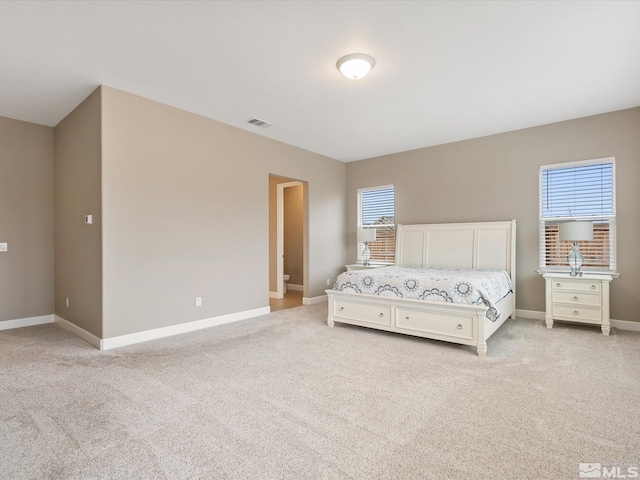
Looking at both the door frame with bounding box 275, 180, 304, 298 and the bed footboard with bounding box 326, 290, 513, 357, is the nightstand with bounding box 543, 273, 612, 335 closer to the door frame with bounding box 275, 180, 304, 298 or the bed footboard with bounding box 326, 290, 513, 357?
the bed footboard with bounding box 326, 290, 513, 357

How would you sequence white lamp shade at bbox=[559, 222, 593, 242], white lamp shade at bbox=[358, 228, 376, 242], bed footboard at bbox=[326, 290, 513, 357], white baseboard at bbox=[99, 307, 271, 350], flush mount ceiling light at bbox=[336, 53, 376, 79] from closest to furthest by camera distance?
flush mount ceiling light at bbox=[336, 53, 376, 79] < bed footboard at bbox=[326, 290, 513, 357] < white baseboard at bbox=[99, 307, 271, 350] < white lamp shade at bbox=[559, 222, 593, 242] < white lamp shade at bbox=[358, 228, 376, 242]

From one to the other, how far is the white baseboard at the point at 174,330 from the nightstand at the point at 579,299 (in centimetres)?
395

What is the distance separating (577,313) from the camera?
161 inches

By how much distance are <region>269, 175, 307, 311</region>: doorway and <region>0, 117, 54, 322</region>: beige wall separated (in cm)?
344

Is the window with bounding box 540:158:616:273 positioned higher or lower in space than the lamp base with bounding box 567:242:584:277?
higher

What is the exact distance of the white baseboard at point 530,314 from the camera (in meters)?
4.76

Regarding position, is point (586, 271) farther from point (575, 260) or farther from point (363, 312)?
point (363, 312)

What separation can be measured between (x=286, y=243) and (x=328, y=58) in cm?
543

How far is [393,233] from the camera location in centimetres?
626

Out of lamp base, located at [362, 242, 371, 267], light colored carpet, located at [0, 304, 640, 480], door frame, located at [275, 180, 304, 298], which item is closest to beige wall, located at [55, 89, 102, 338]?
light colored carpet, located at [0, 304, 640, 480]

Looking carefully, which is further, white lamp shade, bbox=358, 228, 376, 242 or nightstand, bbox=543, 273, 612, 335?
white lamp shade, bbox=358, 228, 376, 242

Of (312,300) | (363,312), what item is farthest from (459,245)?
(312,300)

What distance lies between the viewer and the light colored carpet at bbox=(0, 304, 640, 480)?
1.69 m

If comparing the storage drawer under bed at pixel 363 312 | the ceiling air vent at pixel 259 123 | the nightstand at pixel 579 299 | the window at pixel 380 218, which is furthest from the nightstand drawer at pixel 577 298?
the ceiling air vent at pixel 259 123
